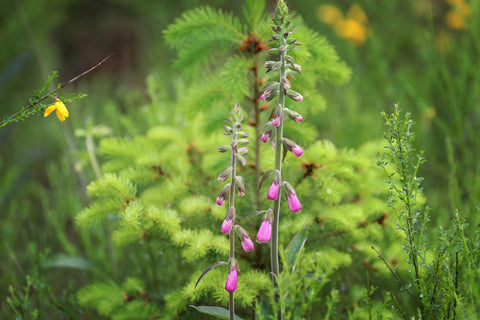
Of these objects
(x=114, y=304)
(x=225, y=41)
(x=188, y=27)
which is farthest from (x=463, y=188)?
(x=114, y=304)

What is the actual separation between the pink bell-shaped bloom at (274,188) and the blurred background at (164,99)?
592mm

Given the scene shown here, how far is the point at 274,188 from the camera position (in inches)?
35.5

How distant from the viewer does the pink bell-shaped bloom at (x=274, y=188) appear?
895 mm

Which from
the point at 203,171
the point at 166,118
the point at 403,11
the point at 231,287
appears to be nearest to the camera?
the point at 231,287

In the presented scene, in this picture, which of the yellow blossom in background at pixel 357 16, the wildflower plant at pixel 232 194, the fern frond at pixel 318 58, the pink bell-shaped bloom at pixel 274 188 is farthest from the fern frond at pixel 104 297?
the yellow blossom in background at pixel 357 16

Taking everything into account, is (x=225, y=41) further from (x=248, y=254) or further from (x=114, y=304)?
(x=114, y=304)

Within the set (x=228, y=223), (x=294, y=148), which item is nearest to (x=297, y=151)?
(x=294, y=148)

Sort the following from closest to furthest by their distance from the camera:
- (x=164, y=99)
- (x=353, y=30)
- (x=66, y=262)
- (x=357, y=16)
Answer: (x=66, y=262) → (x=164, y=99) → (x=353, y=30) → (x=357, y=16)

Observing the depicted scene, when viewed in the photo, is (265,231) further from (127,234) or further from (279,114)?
(127,234)

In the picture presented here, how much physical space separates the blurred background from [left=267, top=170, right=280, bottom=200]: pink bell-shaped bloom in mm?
592

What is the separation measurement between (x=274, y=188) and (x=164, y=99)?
5.08 feet

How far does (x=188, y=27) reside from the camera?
129cm

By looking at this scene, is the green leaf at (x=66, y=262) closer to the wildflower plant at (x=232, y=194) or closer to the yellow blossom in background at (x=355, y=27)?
the wildflower plant at (x=232, y=194)

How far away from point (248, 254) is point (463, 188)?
143 centimetres
